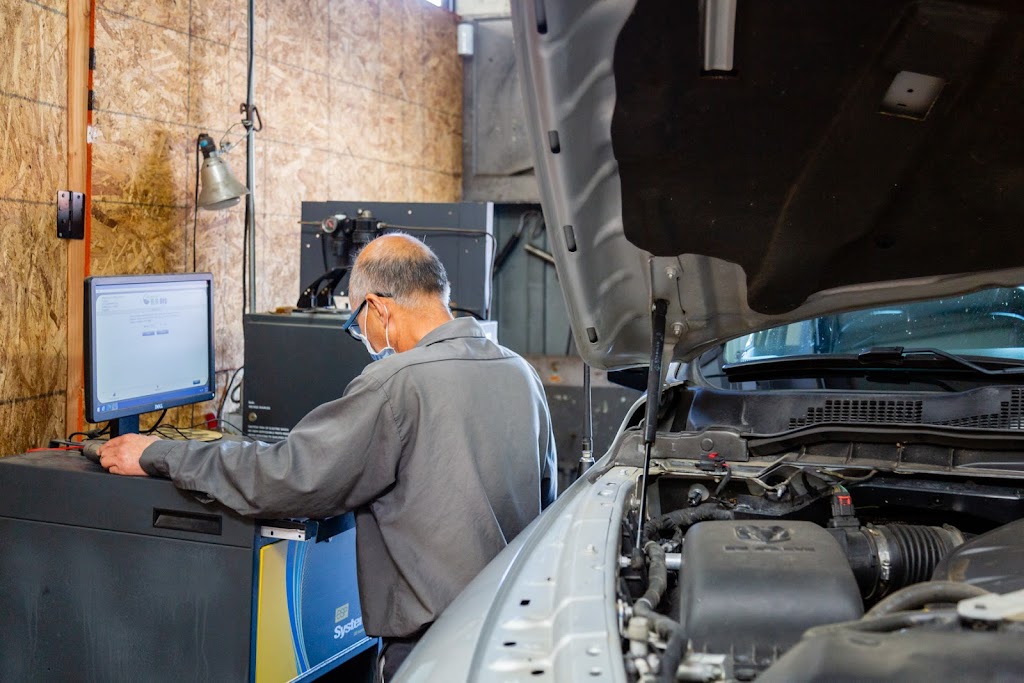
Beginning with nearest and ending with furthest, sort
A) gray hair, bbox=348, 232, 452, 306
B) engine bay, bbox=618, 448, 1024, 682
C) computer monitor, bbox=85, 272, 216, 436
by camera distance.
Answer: engine bay, bbox=618, 448, 1024, 682 → gray hair, bbox=348, 232, 452, 306 → computer monitor, bbox=85, 272, 216, 436

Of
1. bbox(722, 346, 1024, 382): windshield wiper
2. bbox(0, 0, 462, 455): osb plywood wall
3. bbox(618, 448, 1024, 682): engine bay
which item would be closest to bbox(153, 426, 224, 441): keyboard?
bbox(0, 0, 462, 455): osb plywood wall

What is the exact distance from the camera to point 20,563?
233 cm

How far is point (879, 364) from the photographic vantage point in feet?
8.14

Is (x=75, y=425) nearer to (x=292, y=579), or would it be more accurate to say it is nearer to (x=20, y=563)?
(x=20, y=563)

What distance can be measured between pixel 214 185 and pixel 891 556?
294cm

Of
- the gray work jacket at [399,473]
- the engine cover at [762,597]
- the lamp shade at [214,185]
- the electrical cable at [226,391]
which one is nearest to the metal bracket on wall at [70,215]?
the lamp shade at [214,185]

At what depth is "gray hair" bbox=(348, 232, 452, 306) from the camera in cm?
229

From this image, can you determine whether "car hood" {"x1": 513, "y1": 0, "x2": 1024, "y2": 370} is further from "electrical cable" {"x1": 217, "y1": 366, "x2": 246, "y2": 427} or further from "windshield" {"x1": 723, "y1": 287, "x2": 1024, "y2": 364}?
"electrical cable" {"x1": 217, "y1": 366, "x2": 246, "y2": 427}

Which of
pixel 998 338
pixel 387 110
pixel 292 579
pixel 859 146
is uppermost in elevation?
pixel 387 110

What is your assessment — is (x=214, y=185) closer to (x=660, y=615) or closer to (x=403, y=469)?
(x=403, y=469)

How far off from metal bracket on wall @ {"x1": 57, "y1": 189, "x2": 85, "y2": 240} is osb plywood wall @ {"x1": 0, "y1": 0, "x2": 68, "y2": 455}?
0.03 metres

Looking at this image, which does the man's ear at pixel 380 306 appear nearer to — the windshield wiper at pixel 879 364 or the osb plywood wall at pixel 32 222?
the windshield wiper at pixel 879 364

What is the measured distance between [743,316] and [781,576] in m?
0.95

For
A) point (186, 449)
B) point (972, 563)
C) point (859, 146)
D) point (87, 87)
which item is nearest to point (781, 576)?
point (972, 563)
